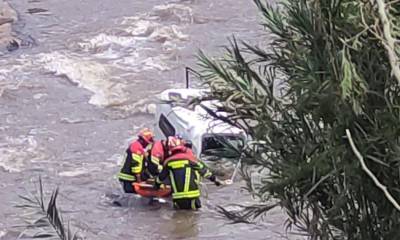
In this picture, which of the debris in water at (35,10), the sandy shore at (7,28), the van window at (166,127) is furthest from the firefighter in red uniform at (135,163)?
the debris in water at (35,10)

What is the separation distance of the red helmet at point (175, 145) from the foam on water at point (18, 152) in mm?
3805

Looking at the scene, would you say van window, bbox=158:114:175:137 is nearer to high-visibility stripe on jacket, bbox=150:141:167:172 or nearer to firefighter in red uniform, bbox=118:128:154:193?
firefighter in red uniform, bbox=118:128:154:193

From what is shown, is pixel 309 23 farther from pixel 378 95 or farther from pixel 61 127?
pixel 61 127

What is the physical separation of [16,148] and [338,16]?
13354mm

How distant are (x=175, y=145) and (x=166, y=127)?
2063 millimetres

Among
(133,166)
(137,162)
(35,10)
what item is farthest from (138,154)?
(35,10)

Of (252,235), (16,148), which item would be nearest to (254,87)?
(252,235)

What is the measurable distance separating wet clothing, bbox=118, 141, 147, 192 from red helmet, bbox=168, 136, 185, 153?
362 millimetres

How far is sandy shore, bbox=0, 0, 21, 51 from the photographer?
2425cm

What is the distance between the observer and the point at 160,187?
14.0 meters

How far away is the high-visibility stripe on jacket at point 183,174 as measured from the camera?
13.2 metres

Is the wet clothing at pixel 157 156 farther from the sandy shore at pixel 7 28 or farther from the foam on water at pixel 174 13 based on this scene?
the foam on water at pixel 174 13

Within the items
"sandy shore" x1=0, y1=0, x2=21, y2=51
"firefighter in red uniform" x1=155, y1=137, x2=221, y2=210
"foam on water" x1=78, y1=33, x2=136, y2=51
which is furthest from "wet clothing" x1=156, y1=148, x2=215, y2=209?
"sandy shore" x1=0, y1=0, x2=21, y2=51

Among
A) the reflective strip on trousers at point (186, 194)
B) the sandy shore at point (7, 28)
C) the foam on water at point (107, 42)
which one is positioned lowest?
the reflective strip on trousers at point (186, 194)
